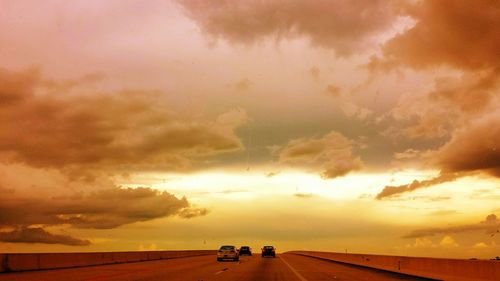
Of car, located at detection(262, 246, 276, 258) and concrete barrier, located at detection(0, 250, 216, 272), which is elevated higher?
concrete barrier, located at detection(0, 250, 216, 272)

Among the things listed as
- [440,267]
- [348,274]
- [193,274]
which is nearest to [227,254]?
[348,274]

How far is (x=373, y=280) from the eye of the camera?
2333 centimetres

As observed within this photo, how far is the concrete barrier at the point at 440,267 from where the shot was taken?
1675 centimetres

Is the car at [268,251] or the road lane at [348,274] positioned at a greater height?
the road lane at [348,274]

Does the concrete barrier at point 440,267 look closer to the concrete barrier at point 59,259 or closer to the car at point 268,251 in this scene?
the concrete barrier at point 59,259

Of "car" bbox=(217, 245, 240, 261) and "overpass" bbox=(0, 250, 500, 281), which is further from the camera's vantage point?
"car" bbox=(217, 245, 240, 261)

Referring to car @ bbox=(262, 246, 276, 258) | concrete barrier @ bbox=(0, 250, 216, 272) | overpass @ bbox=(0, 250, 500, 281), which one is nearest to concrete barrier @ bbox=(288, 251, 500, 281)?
overpass @ bbox=(0, 250, 500, 281)

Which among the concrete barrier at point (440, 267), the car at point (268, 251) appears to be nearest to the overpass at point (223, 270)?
the concrete barrier at point (440, 267)

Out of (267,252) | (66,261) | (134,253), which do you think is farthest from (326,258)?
(66,261)

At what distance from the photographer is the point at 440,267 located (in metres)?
21.9

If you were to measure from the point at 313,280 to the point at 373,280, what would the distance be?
2349 mm

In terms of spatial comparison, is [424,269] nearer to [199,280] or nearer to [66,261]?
[199,280]

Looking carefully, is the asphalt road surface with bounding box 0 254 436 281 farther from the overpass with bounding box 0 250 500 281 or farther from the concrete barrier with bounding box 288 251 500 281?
the concrete barrier with bounding box 288 251 500 281

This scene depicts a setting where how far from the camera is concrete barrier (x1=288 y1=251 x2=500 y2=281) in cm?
1675
